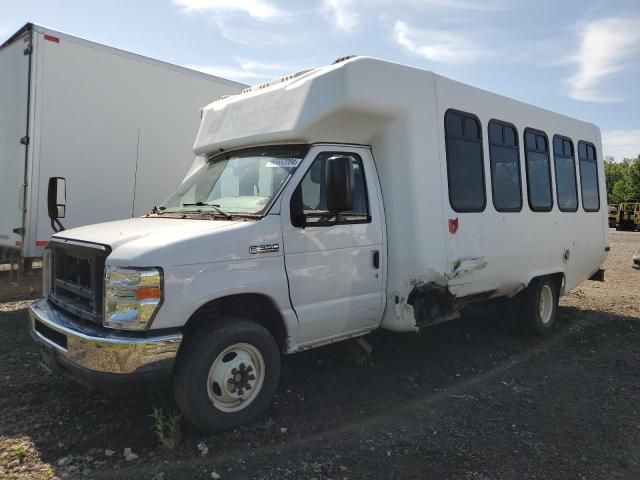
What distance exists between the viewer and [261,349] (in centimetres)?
380

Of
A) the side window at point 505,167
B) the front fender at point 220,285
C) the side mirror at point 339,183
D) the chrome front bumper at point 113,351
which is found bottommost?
the chrome front bumper at point 113,351

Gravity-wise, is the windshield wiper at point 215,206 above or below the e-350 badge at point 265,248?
above

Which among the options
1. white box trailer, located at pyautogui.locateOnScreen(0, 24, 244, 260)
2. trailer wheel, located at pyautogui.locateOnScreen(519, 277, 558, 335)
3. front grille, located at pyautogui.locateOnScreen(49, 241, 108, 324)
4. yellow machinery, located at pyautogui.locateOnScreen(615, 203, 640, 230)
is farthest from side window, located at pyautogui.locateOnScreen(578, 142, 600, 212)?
yellow machinery, located at pyautogui.locateOnScreen(615, 203, 640, 230)

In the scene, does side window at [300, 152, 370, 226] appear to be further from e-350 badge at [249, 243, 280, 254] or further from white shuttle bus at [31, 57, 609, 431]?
e-350 badge at [249, 243, 280, 254]

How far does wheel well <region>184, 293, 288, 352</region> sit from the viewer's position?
368cm

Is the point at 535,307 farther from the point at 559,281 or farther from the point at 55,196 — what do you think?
the point at 55,196

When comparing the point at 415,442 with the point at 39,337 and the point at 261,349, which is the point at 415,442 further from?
the point at 39,337

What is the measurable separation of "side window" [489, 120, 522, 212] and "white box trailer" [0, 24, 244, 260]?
4.68 metres

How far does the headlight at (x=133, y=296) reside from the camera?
3.25 metres

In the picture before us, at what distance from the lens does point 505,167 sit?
5992mm

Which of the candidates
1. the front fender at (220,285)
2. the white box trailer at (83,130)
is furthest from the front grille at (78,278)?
the white box trailer at (83,130)

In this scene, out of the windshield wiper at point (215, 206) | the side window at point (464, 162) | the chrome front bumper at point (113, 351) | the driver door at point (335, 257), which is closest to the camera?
the chrome front bumper at point (113, 351)

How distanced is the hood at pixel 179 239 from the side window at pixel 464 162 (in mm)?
2234

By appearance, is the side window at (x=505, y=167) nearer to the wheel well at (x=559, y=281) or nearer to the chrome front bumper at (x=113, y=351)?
the wheel well at (x=559, y=281)
